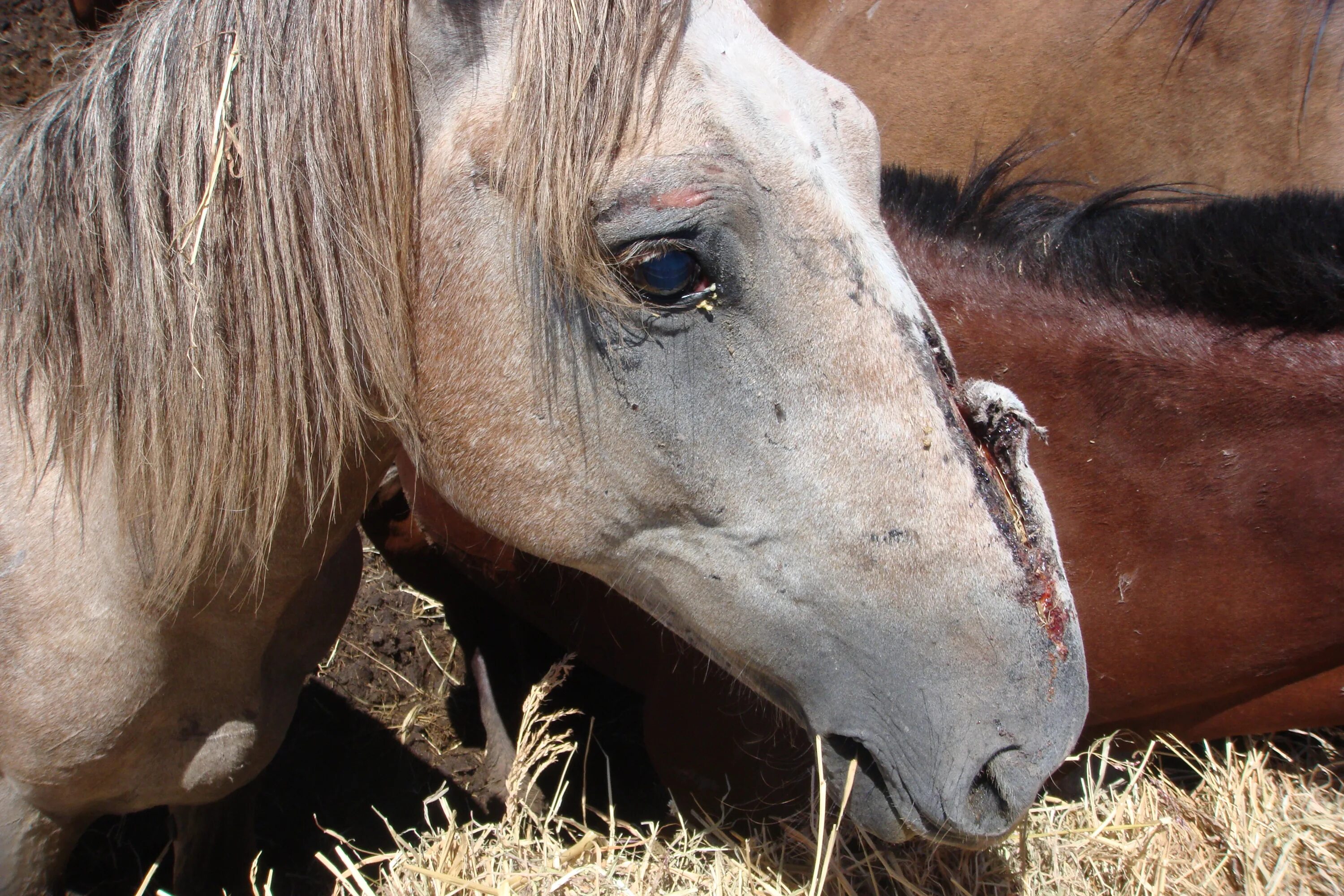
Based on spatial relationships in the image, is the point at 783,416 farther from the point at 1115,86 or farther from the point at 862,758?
the point at 1115,86

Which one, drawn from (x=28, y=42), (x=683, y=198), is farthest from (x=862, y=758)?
(x=28, y=42)

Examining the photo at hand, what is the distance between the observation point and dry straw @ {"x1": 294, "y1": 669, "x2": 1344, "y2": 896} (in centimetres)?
146

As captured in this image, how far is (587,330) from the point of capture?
103 cm

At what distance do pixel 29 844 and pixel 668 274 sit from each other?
59.9 inches

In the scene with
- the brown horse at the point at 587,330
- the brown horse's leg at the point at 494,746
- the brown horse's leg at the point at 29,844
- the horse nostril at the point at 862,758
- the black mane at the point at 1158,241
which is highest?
the brown horse at the point at 587,330

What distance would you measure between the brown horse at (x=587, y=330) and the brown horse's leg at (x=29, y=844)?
73 cm

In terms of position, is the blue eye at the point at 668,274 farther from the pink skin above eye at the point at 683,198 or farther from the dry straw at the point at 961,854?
the dry straw at the point at 961,854

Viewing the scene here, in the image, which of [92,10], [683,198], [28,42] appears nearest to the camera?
[683,198]

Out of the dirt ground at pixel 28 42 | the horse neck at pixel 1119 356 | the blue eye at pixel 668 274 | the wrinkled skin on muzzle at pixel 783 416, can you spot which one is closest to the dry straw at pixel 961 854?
the wrinkled skin on muzzle at pixel 783 416

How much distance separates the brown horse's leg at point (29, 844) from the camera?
151 cm

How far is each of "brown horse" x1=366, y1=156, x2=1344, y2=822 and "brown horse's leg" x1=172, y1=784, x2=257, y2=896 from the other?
1189mm

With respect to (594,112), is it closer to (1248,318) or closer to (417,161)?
(417,161)

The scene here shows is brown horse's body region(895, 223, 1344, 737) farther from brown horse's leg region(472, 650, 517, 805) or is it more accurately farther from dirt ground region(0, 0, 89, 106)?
dirt ground region(0, 0, 89, 106)

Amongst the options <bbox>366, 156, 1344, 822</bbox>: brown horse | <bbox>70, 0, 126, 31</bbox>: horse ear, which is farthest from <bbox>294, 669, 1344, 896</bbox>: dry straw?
<bbox>70, 0, 126, 31</bbox>: horse ear
